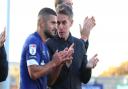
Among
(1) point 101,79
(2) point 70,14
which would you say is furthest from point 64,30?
(1) point 101,79

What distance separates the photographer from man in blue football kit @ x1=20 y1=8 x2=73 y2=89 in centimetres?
568

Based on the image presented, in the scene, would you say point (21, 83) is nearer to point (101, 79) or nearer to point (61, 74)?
point (61, 74)

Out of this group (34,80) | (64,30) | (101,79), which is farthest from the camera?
(101,79)

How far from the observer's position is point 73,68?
615 centimetres

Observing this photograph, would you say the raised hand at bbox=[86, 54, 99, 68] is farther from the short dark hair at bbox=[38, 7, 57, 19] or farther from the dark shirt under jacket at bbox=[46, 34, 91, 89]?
the short dark hair at bbox=[38, 7, 57, 19]

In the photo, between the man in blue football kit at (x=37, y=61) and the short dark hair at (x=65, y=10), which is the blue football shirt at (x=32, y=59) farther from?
the short dark hair at (x=65, y=10)

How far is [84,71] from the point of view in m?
6.27

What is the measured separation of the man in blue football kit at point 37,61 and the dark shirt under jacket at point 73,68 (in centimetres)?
23

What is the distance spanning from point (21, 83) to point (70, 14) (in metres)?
1.07

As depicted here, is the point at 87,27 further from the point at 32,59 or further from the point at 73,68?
the point at 32,59

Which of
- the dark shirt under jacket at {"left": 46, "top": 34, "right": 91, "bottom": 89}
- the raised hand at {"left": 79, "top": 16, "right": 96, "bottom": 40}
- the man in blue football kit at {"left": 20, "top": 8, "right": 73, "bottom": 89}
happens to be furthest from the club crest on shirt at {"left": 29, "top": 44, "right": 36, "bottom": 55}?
the raised hand at {"left": 79, "top": 16, "right": 96, "bottom": 40}

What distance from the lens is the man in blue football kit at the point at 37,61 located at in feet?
18.6

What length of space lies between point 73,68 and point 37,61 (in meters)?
0.58

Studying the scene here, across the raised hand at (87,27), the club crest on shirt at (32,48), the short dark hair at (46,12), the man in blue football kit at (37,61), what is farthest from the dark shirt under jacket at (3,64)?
the raised hand at (87,27)
